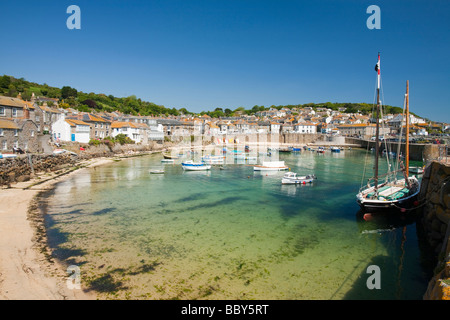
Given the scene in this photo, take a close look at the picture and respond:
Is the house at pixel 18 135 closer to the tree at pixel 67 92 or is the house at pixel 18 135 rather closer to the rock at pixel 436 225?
the rock at pixel 436 225

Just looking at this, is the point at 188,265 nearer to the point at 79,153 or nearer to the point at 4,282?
the point at 4,282

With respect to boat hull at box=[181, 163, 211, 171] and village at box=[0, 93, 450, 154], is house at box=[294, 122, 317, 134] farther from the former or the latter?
boat hull at box=[181, 163, 211, 171]

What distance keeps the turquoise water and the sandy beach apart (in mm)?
807

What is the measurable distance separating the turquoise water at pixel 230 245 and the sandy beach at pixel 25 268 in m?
0.81

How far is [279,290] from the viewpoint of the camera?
10.5 m

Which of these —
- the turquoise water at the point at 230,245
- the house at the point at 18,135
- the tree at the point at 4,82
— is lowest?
the turquoise water at the point at 230,245

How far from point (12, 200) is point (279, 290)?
22.6 m

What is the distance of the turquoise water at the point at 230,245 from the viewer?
1072cm

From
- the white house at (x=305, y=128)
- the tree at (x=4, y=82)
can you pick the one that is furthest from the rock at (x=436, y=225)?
the tree at (x=4, y=82)

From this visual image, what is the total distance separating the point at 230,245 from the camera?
14.6 m

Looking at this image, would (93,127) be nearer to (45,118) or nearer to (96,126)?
(96,126)

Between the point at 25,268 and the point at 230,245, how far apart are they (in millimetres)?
9738

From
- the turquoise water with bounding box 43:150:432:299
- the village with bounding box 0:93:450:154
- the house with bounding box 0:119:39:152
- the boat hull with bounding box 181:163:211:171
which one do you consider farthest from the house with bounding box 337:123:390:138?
the house with bounding box 0:119:39:152
